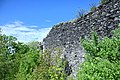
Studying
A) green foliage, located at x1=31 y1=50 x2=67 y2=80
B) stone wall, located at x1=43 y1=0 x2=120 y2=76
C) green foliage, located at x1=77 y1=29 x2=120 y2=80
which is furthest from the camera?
green foliage, located at x1=31 y1=50 x2=67 y2=80

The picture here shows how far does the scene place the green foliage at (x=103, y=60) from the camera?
5336mm

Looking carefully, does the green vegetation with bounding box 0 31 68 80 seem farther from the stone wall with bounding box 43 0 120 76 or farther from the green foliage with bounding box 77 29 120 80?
the green foliage with bounding box 77 29 120 80

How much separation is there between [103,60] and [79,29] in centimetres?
386

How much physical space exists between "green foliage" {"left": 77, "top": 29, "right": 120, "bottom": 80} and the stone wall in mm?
1766

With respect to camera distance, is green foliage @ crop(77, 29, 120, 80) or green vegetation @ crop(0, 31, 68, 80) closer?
green foliage @ crop(77, 29, 120, 80)

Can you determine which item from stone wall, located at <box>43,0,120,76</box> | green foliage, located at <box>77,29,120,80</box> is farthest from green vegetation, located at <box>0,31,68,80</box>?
green foliage, located at <box>77,29,120,80</box>

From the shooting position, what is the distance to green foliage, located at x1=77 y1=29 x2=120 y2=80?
5336mm

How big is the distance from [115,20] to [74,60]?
8.58 ft

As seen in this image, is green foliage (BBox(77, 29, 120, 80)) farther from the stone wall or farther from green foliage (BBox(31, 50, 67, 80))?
green foliage (BBox(31, 50, 67, 80))

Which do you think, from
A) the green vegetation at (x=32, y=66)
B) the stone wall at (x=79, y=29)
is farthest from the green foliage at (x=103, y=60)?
the green vegetation at (x=32, y=66)

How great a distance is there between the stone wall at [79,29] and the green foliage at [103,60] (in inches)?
69.5

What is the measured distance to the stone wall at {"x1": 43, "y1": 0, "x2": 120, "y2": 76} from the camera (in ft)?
25.5

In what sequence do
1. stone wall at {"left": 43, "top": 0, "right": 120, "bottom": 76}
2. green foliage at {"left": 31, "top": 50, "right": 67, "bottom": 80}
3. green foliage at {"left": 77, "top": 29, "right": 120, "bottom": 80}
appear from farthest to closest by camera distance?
1. green foliage at {"left": 31, "top": 50, "right": 67, "bottom": 80}
2. stone wall at {"left": 43, "top": 0, "right": 120, "bottom": 76}
3. green foliage at {"left": 77, "top": 29, "right": 120, "bottom": 80}

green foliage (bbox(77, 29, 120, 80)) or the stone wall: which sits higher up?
the stone wall
